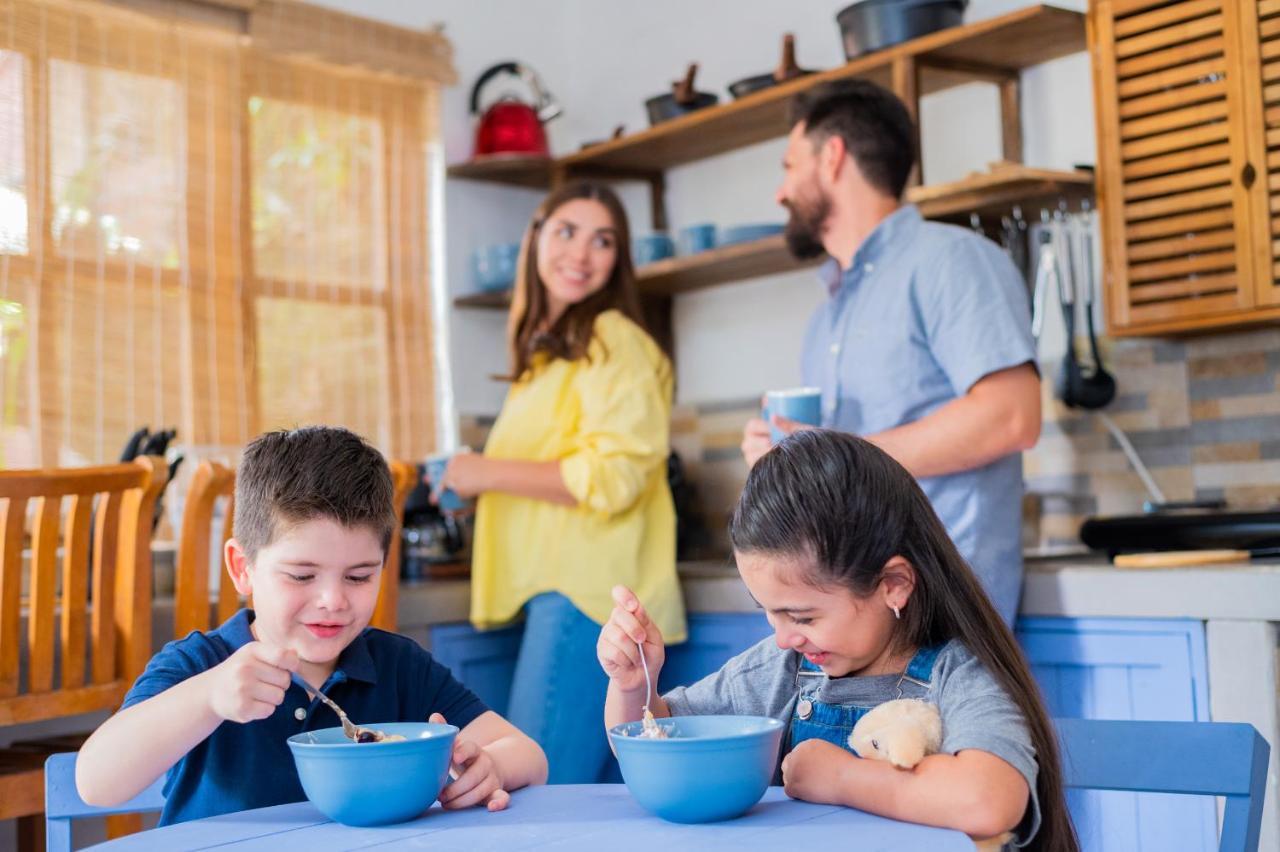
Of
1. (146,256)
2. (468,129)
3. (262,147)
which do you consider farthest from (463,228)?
(146,256)

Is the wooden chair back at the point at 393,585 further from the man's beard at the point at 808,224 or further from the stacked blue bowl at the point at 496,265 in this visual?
the stacked blue bowl at the point at 496,265

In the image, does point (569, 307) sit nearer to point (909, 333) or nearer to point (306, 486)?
point (909, 333)

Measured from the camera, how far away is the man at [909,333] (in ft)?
7.11

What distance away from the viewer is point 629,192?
4.09 m

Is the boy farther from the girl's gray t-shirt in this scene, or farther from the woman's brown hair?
the woman's brown hair

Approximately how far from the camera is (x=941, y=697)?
125cm

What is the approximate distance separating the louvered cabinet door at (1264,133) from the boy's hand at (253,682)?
2001 mm

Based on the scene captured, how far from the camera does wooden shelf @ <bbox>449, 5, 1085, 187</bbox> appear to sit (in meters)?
2.87

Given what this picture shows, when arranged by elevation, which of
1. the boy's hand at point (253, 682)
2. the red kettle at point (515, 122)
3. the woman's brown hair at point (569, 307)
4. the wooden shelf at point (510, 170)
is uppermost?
the red kettle at point (515, 122)

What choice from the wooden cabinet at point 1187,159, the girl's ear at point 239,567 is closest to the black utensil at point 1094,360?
the wooden cabinet at point 1187,159

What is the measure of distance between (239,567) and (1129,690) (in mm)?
1469

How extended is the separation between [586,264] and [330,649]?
145cm

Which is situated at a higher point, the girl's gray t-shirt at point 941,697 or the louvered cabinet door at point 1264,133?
the louvered cabinet door at point 1264,133

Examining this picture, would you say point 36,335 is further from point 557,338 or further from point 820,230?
point 820,230
